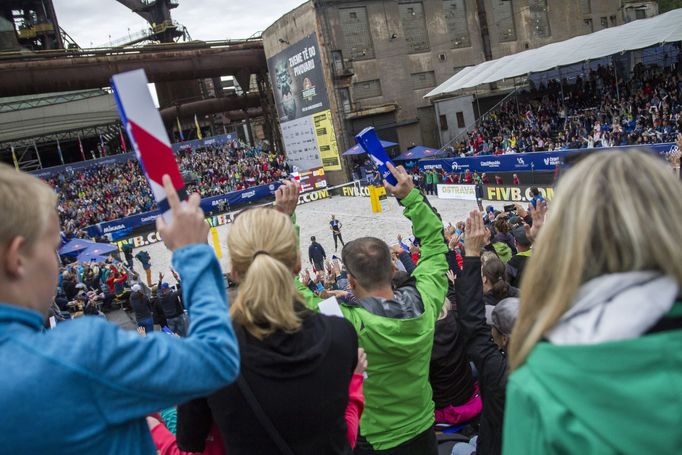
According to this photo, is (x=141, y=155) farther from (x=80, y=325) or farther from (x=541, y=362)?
(x=541, y=362)

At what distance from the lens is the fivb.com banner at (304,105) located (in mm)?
34281

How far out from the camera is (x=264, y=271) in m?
1.82

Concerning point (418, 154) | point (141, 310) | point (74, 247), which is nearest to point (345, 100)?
point (418, 154)

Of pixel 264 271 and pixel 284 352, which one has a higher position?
pixel 264 271

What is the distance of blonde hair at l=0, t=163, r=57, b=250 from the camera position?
1216 millimetres

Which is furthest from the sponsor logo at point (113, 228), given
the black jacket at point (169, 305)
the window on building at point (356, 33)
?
the black jacket at point (169, 305)

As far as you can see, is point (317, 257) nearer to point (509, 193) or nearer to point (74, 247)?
point (509, 193)

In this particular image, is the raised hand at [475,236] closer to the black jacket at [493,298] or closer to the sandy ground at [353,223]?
the black jacket at [493,298]

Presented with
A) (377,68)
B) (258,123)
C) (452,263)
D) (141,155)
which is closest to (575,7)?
(377,68)

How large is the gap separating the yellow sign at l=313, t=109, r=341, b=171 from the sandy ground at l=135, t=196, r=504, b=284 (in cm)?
577

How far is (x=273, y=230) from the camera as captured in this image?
2.02 m

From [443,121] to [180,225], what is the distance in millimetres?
37627

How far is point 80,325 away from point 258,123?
212 feet

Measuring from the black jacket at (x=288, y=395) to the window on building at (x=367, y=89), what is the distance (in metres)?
34.1
